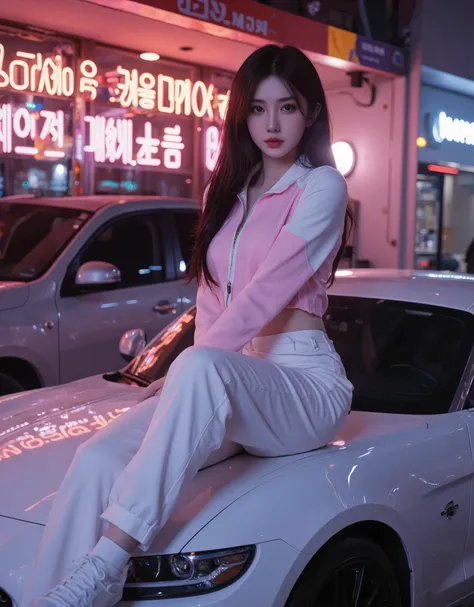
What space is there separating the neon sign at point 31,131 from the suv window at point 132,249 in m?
3.25

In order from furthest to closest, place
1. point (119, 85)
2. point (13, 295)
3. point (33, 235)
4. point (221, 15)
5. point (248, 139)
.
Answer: point (119, 85), point (221, 15), point (33, 235), point (13, 295), point (248, 139)

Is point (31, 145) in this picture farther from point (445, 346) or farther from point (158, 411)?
point (158, 411)

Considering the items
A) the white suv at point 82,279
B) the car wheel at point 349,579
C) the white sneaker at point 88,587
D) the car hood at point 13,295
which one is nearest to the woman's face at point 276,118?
the car wheel at point 349,579

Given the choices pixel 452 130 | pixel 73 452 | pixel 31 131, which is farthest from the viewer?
pixel 452 130

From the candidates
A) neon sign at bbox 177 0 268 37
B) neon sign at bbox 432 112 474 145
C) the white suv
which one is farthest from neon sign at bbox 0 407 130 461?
neon sign at bbox 432 112 474 145

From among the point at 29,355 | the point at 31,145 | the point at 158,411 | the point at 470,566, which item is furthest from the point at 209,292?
the point at 31,145

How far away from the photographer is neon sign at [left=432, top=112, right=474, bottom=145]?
12.7 m

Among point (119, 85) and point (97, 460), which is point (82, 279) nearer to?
point (97, 460)

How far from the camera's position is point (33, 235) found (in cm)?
591

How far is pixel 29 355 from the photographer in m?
5.29

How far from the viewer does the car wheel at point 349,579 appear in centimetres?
237

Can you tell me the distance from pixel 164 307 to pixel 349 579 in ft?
12.3

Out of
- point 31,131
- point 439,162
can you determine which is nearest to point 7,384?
point 31,131

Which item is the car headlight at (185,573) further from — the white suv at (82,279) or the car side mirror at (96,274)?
the car side mirror at (96,274)
